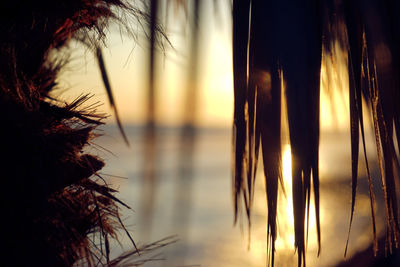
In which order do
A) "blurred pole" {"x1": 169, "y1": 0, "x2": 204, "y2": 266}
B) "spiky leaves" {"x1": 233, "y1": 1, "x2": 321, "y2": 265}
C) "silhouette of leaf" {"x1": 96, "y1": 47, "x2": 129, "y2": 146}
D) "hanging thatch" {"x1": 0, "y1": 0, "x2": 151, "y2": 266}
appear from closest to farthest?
Answer: "blurred pole" {"x1": 169, "y1": 0, "x2": 204, "y2": 266}, "spiky leaves" {"x1": 233, "y1": 1, "x2": 321, "y2": 265}, "hanging thatch" {"x1": 0, "y1": 0, "x2": 151, "y2": 266}, "silhouette of leaf" {"x1": 96, "y1": 47, "x2": 129, "y2": 146}

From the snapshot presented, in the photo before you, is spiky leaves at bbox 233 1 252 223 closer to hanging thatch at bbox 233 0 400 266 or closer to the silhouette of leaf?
hanging thatch at bbox 233 0 400 266

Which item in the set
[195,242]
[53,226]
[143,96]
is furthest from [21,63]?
[195,242]

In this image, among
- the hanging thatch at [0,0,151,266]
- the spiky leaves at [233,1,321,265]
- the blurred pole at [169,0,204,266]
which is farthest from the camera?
the hanging thatch at [0,0,151,266]

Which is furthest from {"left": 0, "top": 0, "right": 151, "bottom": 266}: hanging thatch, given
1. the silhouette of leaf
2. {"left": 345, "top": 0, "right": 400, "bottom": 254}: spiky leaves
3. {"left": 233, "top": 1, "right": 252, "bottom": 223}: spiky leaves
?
{"left": 345, "top": 0, "right": 400, "bottom": 254}: spiky leaves

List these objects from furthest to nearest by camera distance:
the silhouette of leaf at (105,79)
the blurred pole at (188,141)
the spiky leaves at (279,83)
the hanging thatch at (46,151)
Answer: the silhouette of leaf at (105,79) < the hanging thatch at (46,151) < the spiky leaves at (279,83) < the blurred pole at (188,141)

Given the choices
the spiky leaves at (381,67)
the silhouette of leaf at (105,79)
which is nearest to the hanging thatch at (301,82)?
the spiky leaves at (381,67)

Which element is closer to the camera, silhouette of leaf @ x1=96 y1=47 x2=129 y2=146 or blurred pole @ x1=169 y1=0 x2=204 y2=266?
blurred pole @ x1=169 y1=0 x2=204 y2=266

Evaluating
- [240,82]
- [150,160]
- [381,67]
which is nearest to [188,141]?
[150,160]

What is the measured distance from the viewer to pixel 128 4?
74 cm

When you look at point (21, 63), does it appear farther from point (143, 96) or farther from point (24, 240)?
point (143, 96)

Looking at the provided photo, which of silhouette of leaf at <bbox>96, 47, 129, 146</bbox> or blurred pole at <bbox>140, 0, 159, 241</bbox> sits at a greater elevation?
silhouette of leaf at <bbox>96, 47, 129, 146</bbox>

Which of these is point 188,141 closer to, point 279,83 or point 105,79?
point 279,83

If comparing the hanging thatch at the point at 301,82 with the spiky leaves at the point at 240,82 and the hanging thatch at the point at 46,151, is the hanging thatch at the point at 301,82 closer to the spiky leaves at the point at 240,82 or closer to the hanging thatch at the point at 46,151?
the spiky leaves at the point at 240,82

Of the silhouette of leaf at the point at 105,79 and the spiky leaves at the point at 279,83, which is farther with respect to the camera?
the silhouette of leaf at the point at 105,79
